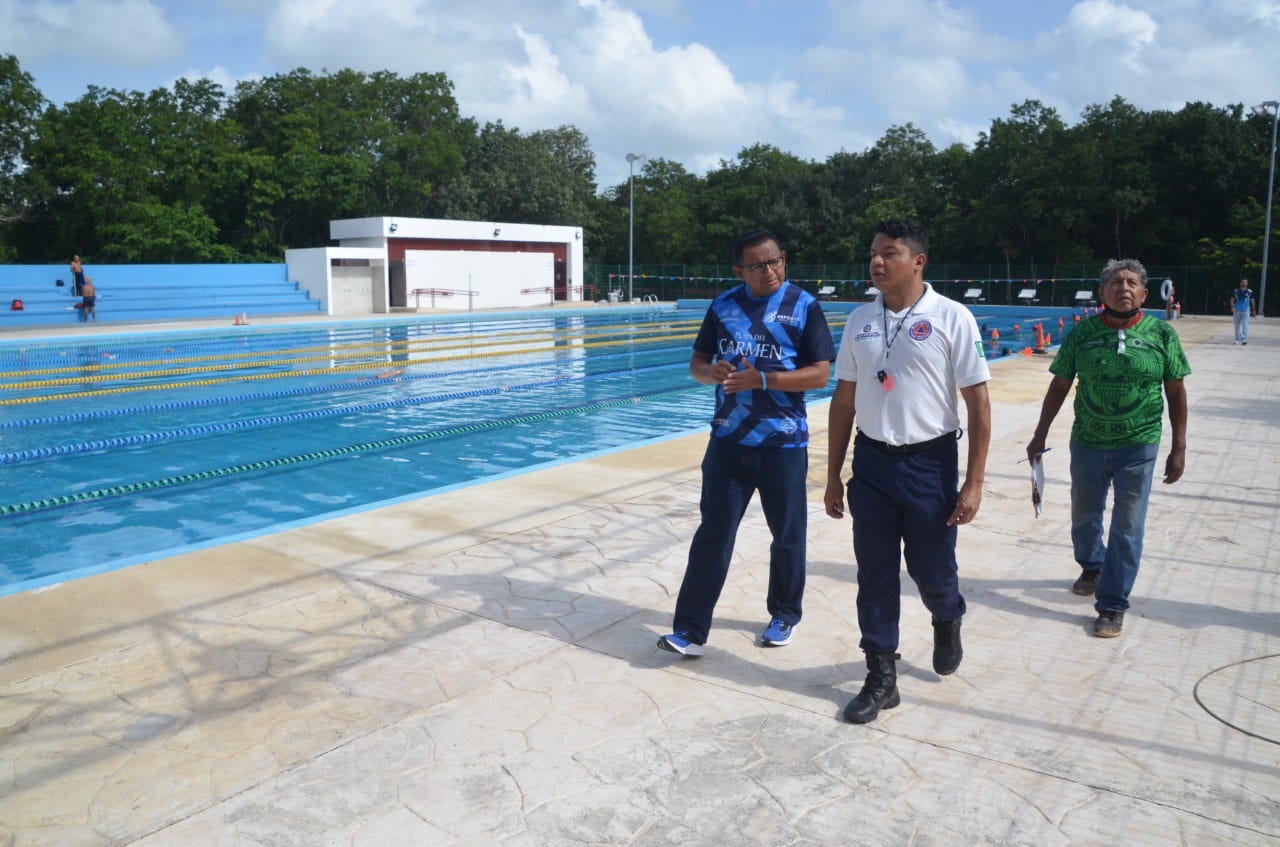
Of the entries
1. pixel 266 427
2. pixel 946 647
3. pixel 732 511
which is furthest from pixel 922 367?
pixel 266 427

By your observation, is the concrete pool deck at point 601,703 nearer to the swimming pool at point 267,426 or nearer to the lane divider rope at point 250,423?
the swimming pool at point 267,426

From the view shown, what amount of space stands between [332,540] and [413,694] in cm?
235

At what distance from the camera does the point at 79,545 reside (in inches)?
288

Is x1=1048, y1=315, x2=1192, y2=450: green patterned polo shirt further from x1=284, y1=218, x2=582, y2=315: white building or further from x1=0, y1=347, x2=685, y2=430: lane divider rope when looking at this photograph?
x1=284, y1=218, x2=582, y2=315: white building

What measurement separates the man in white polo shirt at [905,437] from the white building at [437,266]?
108 feet

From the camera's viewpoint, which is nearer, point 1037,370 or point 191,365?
point 1037,370

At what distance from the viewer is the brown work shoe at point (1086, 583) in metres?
4.90

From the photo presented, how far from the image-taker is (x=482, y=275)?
39938 millimetres

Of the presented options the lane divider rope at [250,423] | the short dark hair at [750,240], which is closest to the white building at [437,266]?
the lane divider rope at [250,423]

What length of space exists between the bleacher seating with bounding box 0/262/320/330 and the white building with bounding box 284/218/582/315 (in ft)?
3.90

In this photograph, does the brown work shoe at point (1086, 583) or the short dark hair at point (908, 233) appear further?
the brown work shoe at point (1086, 583)

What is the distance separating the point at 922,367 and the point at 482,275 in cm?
3766

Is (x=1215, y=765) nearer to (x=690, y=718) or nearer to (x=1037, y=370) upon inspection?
(x=690, y=718)

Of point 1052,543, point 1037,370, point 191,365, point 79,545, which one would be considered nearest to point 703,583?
point 1052,543
